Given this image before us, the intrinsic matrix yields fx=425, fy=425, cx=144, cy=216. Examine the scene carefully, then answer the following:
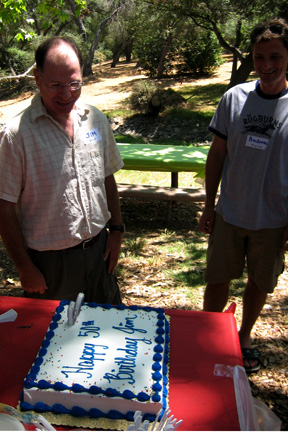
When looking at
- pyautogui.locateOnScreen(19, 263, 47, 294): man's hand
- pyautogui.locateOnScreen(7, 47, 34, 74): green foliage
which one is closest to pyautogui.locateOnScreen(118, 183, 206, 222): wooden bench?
pyautogui.locateOnScreen(19, 263, 47, 294): man's hand

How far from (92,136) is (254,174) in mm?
924

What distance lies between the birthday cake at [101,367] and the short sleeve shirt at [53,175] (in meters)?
0.57

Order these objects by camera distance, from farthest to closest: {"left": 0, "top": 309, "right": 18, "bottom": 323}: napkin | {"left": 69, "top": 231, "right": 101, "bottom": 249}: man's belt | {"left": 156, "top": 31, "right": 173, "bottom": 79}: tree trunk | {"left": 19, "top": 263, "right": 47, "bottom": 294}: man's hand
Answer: {"left": 156, "top": 31, "right": 173, "bottom": 79}: tree trunk < {"left": 69, "top": 231, "right": 101, "bottom": 249}: man's belt < {"left": 19, "top": 263, "right": 47, "bottom": 294}: man's hand < {"left": 0, "top": 309, "right": 18, "bottom": 323}: napkin

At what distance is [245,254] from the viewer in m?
2.68

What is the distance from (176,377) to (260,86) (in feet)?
5.54

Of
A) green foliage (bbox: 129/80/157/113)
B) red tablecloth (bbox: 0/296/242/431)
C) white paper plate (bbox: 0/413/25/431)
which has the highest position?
white paper plate (bbox: 0/413/25/431)

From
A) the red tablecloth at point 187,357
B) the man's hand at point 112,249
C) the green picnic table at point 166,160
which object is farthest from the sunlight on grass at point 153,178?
the red tablecloth at point 187,357

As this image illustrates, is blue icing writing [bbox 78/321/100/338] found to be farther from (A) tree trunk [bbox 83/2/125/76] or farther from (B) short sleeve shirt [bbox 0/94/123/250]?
(A) tree trunk [bbox 83/2/125/76]

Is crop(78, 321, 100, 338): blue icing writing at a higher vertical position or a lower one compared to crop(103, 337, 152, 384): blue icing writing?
higher

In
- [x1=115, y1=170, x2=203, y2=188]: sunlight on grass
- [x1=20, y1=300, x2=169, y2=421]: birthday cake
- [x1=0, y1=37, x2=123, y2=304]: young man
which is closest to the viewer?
[x1=20, y1=300, x2=169, y2=421]: birthday cake

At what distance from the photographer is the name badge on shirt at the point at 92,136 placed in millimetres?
2153

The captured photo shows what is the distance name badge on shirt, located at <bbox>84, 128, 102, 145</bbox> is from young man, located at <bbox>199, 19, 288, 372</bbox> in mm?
724

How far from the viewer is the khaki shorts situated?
2504 mm

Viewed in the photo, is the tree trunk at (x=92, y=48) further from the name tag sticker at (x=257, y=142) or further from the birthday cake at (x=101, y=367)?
the birthday cake at (x=101, y=367)
